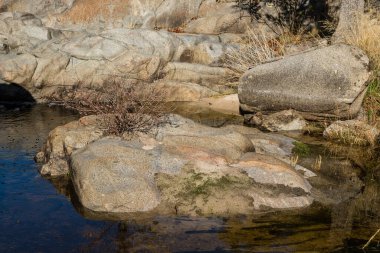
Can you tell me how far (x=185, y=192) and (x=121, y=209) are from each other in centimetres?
99

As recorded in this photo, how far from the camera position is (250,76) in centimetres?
1277

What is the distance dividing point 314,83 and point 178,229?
6.99 metres

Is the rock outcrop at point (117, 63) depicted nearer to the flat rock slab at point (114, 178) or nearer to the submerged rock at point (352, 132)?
the submerged rock at point (352, 132)

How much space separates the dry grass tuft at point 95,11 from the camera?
89.6 feet

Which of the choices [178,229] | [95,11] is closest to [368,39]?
[178,229]

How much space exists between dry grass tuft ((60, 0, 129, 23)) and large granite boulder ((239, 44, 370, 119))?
1640 cm

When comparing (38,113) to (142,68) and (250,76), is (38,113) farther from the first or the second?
(250,76)

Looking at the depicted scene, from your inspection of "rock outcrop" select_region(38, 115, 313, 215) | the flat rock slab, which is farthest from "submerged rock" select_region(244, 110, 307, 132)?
the flat rock slab

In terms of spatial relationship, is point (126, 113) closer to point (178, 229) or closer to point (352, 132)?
point (178, 229)

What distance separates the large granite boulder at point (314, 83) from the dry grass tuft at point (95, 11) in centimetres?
1640

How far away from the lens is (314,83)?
11.9 metres

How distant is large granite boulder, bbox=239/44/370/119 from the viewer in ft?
38.2

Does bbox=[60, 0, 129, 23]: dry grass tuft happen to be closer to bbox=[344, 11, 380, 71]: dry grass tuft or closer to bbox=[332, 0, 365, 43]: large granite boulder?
bbox=[332, 0, 365, 43]: large granite boulder

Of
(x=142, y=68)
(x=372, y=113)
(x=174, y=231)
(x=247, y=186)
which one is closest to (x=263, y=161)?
(x=247, y=186)
